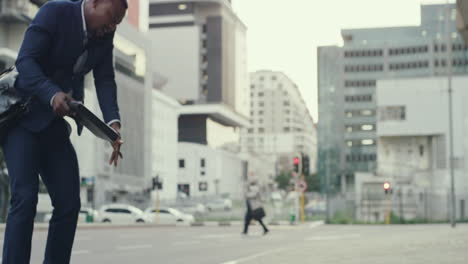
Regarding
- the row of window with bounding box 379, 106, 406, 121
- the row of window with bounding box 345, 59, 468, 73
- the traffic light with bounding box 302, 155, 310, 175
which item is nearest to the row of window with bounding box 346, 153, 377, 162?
the row of window with bounding box 345, 59, 468, 73

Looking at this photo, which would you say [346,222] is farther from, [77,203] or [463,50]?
[463,50]

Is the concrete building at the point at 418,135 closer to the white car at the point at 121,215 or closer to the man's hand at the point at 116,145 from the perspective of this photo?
Result: the white car at the point at 121,215

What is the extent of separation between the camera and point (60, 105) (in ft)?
12.9

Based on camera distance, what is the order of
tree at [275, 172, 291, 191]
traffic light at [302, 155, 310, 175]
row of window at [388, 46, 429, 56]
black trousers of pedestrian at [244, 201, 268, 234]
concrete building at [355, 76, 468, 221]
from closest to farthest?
black trousers of pedestrian at [244, 201, 268, 234], traffic light at [302, 155, 310, 175], concrete building at [355, 76, 468, 221], row of window at [388, 46, 429, 56], tree at [275, 172, 291, 191]

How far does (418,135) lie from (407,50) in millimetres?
65100

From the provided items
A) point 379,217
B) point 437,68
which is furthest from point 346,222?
point 437,68

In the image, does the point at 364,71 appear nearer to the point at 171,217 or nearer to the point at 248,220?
the point at 171,217

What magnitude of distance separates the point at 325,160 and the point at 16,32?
2745 inches

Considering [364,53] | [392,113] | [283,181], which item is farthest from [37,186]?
[283,181]

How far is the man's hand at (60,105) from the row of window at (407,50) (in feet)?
468

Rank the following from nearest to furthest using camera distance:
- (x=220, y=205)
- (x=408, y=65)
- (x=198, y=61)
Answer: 1. (x=220, y=205)
2. (x=408, y=65)
3. (x=198, y=61)

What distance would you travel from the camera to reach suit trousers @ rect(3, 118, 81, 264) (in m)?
4.04

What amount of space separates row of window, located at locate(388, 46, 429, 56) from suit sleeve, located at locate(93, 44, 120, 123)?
141981 millimetres

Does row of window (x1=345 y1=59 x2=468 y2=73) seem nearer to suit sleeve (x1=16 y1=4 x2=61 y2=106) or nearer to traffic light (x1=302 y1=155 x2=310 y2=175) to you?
traffic light (x1=302 y1=155 x2=310 y2=175)
